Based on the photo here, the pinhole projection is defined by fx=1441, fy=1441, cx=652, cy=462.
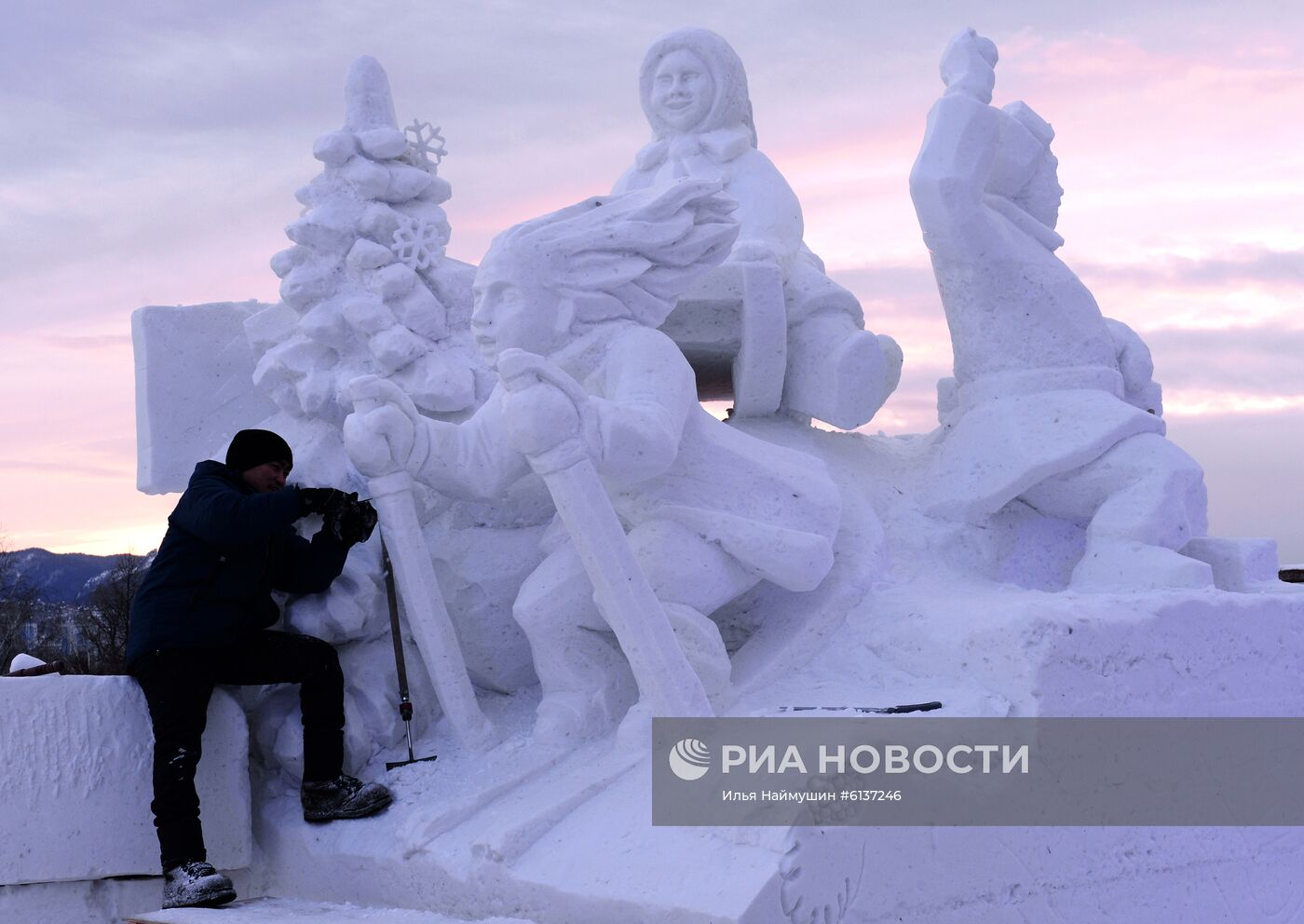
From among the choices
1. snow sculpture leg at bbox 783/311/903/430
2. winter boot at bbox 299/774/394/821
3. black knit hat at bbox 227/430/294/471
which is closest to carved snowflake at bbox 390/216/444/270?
black knit hat at bbox 227/430/294/471

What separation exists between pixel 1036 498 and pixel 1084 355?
1.76ft

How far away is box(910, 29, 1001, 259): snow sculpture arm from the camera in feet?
15.5

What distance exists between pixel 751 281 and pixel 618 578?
1.47 meters

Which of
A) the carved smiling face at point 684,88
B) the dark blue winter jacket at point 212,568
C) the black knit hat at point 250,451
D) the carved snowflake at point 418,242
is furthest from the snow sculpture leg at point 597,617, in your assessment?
the carved smiling face at point 684,88

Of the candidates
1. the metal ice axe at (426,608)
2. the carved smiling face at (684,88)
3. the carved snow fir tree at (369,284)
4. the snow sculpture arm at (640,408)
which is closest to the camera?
the snow sculpture arm at (640,408)

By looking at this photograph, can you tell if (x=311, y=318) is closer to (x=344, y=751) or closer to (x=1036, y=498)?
(x=344, y=751)

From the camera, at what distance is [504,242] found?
3984mm

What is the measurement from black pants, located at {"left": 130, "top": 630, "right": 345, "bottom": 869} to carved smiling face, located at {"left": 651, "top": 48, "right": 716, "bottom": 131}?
93.5 inches

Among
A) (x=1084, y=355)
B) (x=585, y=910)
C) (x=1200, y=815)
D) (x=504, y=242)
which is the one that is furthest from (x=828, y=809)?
(x=1084, y=355)

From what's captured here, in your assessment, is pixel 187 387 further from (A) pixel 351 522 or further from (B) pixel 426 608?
(B) pixel 426 608

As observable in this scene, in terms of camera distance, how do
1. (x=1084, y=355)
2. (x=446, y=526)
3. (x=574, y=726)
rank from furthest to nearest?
(x=1084, y=355) < (x=446, y=526) < (x=574, y=726)

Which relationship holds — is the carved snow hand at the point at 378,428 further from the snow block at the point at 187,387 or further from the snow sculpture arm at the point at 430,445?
the snow block at the point at 187,387

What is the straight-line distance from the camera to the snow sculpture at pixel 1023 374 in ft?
15.0

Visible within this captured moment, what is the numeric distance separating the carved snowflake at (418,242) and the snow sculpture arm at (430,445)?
3.00 feet
